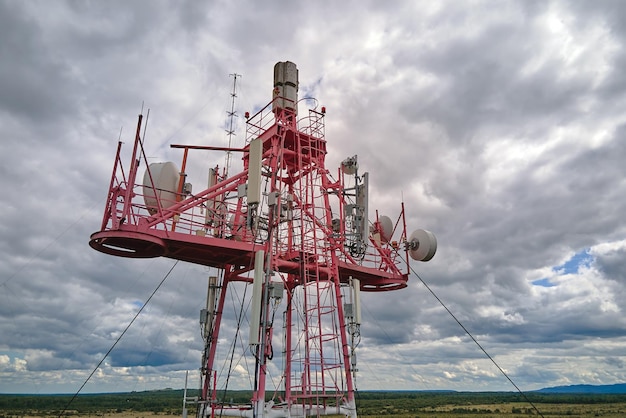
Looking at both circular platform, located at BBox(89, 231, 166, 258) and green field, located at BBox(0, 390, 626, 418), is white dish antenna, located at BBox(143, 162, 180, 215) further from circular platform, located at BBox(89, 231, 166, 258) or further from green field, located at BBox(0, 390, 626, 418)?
green field, located at BBox(0, 390, 626, 418)

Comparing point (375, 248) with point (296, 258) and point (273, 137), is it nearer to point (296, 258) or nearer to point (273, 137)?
point (296, 258)

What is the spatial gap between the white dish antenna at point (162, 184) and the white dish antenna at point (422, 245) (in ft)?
46.2

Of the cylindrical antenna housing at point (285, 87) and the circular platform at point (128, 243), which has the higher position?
the cylindrical antenna housing at point (285, 87)

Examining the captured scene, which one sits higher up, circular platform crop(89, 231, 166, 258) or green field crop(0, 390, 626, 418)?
circular platform crop(89, 231, 166, 258)

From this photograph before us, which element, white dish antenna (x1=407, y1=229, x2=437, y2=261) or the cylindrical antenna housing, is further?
white dish antenna (x1=407, y1=229, x2=437, y2=261)

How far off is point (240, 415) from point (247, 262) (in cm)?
707

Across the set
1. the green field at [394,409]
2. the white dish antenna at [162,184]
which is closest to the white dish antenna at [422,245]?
the white dish antenna at [162,184]

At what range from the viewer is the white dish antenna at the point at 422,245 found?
2838cm

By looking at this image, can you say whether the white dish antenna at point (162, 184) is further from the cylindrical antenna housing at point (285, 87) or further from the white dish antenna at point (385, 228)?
the white dish antenna at point (385, 228)

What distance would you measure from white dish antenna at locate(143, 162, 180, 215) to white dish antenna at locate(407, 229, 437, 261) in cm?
1407

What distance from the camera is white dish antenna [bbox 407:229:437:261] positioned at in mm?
28375

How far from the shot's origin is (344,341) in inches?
915

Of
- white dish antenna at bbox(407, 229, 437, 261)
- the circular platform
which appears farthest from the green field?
the circular platform

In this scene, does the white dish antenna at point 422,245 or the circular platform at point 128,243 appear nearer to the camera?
the circular platform at point 128,243
